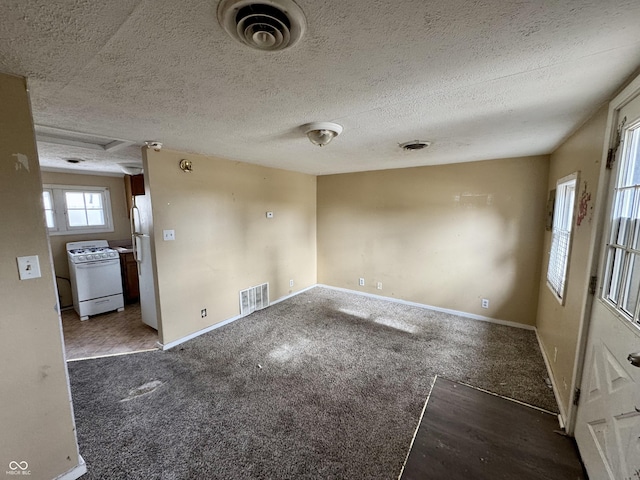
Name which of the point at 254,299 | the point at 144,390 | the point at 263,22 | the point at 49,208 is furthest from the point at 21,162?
the point at 49,208

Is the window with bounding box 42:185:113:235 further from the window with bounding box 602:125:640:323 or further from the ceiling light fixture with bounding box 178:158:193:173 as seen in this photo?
the window with bounding box 602:125:640:323

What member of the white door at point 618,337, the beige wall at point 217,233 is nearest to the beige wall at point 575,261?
the white door at point 618,337

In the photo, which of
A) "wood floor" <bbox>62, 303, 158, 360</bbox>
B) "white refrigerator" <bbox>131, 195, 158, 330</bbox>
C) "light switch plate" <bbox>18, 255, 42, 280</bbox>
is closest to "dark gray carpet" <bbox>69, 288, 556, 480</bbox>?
"wood floor" <bbox>62, 303, 158, 360</bbox>

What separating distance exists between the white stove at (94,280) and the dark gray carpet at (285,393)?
1467 millimetres

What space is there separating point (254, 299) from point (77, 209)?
3427 mm

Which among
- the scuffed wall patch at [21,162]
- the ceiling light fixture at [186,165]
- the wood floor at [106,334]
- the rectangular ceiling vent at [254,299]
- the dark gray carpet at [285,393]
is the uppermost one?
the ceiling light fixture at [186,165]

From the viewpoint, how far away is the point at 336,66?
1.16m

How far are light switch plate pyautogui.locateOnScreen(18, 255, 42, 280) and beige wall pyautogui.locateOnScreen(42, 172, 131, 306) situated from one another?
305cm

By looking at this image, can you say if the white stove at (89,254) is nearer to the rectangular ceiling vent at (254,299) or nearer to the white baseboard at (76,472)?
the rectangular ceiling vent at (254,299)

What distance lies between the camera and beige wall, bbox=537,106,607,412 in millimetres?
1624

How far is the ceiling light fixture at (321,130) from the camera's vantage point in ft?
6.29

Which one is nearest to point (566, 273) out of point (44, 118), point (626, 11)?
point (626, 11)

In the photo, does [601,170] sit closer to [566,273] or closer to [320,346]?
[566,273]

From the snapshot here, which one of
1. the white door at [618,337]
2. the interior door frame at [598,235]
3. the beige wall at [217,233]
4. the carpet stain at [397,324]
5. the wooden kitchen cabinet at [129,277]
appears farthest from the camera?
the wooden kitchen cabinet at [129,277]
